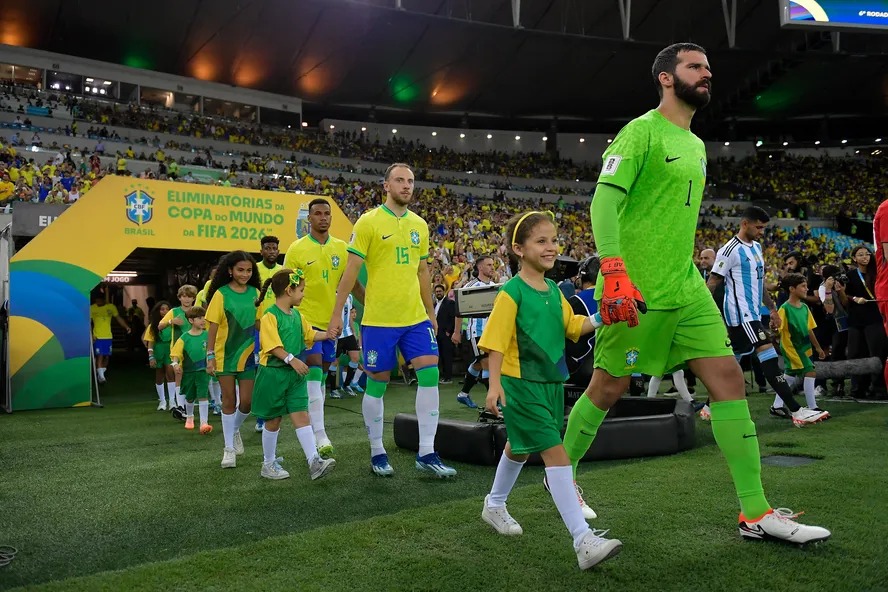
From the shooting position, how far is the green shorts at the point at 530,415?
3.23m

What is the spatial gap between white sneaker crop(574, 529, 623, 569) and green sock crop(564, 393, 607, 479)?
0.65m

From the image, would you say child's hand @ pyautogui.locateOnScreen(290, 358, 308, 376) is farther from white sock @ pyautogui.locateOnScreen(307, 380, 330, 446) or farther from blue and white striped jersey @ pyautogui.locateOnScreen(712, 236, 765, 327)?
blue and white striped jersey @ pyautogui.locateOnScreen(712, 236, 765, 327)

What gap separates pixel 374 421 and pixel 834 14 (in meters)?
17.3

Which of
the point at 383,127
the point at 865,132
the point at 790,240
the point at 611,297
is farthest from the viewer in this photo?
the point at 865,132

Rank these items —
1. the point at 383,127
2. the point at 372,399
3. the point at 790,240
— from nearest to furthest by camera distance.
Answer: the point at 372,399, the point at 790,240, the point at 383,127

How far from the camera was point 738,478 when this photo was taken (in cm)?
320

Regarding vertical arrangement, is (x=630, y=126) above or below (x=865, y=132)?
below

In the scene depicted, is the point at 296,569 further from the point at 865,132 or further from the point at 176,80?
the point at 865,132

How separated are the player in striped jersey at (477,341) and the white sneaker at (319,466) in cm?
229

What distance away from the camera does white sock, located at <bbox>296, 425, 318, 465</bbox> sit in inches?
203

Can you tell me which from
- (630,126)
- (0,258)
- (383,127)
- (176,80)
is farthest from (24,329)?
(383,127)

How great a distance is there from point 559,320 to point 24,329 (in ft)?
33.5

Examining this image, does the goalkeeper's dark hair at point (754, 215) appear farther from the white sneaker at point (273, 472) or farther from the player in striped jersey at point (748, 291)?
the white sneaker at point (273, 472)

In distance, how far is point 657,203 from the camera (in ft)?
11.2
